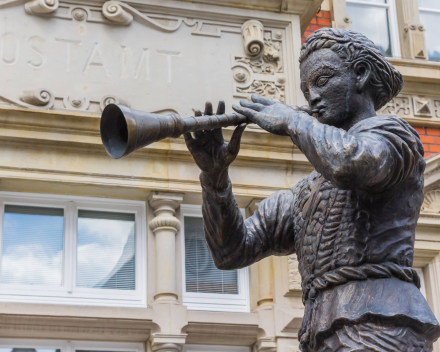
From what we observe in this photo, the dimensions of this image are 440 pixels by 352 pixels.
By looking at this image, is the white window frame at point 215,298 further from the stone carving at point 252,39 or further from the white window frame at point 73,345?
the stone carving at point 252,39

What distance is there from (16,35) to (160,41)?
112 cm

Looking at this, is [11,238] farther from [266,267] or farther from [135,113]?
[135,113]

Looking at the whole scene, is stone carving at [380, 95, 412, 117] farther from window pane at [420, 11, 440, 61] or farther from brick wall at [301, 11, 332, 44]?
brick wall at [301, 11, 332, 44]

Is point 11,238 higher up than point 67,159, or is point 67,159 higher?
point 67,159

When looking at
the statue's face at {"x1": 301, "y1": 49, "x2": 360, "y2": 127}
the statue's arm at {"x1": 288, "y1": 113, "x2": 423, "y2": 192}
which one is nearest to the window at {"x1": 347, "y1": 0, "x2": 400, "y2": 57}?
the statue's face at {"x1": 301, "y1": 49, "x2": 360, "y2": 127}

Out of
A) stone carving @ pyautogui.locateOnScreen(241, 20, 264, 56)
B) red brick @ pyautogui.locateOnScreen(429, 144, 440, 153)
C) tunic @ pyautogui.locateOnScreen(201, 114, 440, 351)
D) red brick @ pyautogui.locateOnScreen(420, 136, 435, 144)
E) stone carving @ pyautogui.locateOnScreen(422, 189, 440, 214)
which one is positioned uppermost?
stone carving @ pyautogui.locateOnScreen(241, 20, 264, 56)

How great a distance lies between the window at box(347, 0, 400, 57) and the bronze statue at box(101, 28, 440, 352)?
6075 mm

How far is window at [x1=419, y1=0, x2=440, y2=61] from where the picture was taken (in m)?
9.59

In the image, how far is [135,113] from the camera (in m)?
3.17

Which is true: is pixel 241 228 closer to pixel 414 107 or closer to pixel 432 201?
pixel 432 201

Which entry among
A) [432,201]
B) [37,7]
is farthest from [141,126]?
[432,201]

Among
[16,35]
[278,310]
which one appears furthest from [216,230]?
[16,35]

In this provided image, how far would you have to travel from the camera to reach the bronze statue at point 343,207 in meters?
3.05

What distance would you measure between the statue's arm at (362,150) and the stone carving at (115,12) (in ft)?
16.8
